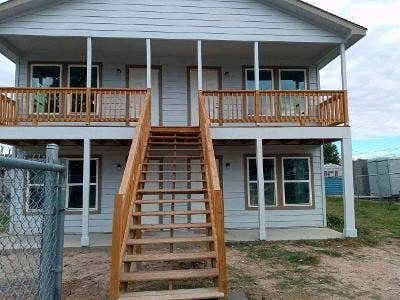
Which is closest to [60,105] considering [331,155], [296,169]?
[296,169]

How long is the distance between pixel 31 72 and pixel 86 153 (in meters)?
4.07

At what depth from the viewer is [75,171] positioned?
12164 mm

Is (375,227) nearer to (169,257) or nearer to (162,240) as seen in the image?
(162,240)

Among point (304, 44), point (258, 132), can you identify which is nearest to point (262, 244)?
point (258, 132)

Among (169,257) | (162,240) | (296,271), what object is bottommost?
(296,271)

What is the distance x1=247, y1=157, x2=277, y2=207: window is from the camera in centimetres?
1248

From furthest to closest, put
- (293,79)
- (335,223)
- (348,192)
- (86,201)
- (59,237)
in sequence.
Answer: (335,223) < (293,79) < (348,192) < (86,201) < (59,237)

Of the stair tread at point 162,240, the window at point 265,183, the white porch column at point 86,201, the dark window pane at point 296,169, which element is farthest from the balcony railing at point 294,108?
the stair tread at point 162,240

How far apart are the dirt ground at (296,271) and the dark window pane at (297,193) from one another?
297 centimetres

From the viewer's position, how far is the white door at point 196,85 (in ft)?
41.3

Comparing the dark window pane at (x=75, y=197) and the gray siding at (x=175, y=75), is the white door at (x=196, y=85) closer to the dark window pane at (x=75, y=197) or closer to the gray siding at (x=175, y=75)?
the gray siding at (x=175, y=75)

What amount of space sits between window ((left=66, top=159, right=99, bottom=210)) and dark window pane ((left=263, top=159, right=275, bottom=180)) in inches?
217

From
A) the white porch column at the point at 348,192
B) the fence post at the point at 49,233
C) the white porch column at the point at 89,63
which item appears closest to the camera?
the fence post at the point at 49,233

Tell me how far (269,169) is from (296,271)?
5.87m
